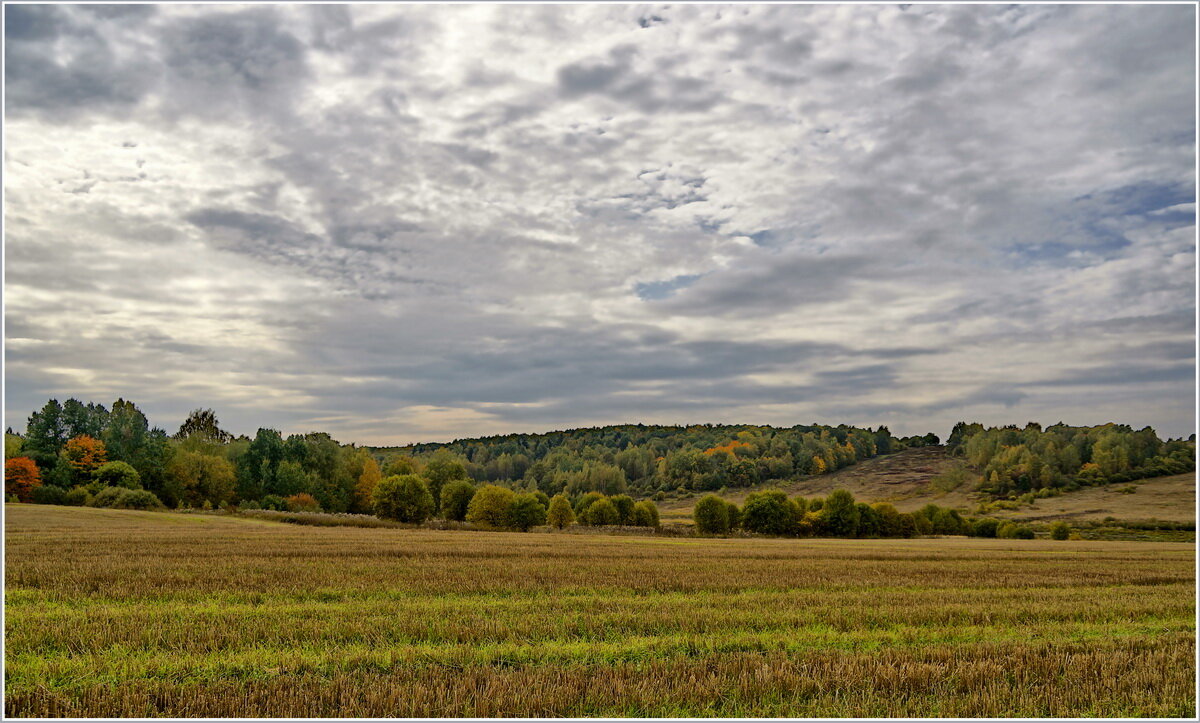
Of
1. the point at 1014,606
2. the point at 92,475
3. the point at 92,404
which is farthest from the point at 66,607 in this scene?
the point at 92,404

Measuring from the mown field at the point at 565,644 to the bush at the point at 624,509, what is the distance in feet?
257

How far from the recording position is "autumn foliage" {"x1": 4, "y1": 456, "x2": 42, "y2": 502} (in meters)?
78.5

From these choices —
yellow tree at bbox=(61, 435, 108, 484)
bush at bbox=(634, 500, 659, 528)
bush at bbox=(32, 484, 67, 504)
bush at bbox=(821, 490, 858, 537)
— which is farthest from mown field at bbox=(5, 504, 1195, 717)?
yellow tree at bbox=(61, 435, 108, 484)

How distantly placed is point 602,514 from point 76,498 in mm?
63003

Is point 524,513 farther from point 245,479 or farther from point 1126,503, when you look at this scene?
point 1126,503

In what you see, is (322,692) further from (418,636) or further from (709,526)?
(709,526)

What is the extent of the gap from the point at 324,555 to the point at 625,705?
22.4 meters

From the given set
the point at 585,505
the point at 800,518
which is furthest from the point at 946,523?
the point at 585,505

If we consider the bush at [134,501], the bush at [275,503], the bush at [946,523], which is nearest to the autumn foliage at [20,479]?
the bush at [134,501]

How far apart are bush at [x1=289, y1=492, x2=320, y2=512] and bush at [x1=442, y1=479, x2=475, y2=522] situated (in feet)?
69.8

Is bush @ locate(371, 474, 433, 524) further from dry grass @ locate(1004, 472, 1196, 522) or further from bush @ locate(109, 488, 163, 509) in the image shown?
dry grass @ locate(1004, 472, 1196, 522)

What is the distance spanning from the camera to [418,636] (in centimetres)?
1234

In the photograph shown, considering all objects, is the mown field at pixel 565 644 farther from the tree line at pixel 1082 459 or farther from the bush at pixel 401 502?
the tree line at pixel 1082 459

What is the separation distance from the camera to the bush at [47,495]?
77.9 metres
